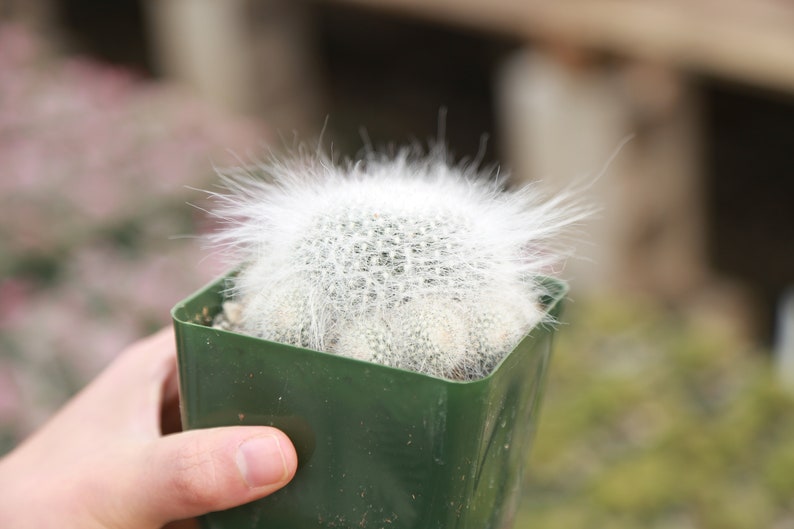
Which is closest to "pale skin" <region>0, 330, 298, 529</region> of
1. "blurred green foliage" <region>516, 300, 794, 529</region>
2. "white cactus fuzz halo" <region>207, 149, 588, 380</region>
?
"white cactus fuzz halo" <region>207, 149, 588, 380</region>

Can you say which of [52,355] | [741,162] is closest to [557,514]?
[52,355]

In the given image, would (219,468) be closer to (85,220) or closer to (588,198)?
(85,220)

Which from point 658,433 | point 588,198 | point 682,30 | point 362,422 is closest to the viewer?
point 362,422

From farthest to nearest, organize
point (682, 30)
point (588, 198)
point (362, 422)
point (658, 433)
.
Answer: point (682, 30)
point (588, 198)
point (658, 433)
point (362, 422)

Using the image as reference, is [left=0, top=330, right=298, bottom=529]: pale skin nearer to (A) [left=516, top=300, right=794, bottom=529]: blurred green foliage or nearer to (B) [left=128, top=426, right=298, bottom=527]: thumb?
(B) [left=128, top=426, right=298, bottom=527]: thumb

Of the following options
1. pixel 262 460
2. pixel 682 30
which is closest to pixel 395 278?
pixel 262 460

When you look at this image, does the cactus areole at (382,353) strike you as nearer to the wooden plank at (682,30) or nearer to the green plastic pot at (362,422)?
the green plastic pot at (362,422)
